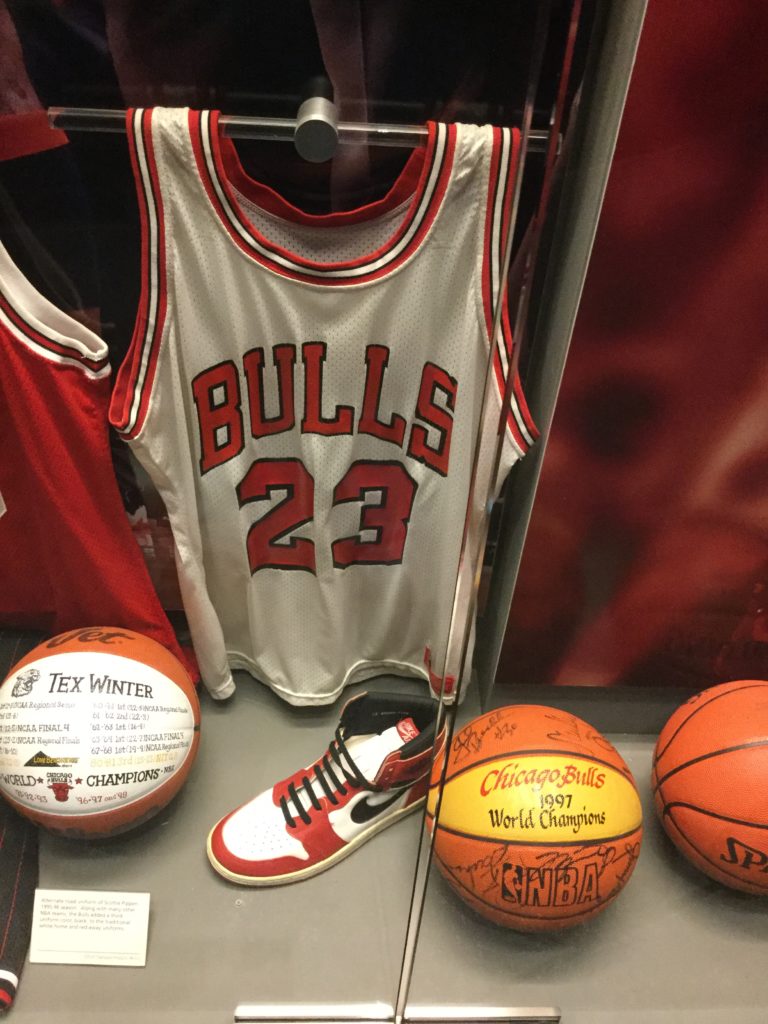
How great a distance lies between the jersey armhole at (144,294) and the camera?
0.80 meters

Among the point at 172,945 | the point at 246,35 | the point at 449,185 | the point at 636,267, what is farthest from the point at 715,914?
the point at 246,35

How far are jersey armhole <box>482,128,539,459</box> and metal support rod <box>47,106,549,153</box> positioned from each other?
82 mm

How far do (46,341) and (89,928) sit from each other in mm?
706

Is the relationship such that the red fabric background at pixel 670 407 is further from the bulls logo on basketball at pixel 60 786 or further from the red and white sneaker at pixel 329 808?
the bulls logo on basketball at pixel 60 786

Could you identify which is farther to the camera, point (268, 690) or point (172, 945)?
point (268, 690)

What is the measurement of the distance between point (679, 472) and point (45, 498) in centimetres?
79

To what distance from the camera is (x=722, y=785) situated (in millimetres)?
966

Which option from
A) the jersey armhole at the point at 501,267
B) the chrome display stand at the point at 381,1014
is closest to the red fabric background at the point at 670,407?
the jersey armhole at the point at 501,267

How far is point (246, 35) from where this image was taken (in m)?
0.84

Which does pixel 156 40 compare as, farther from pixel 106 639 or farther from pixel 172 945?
pixel 172 945
